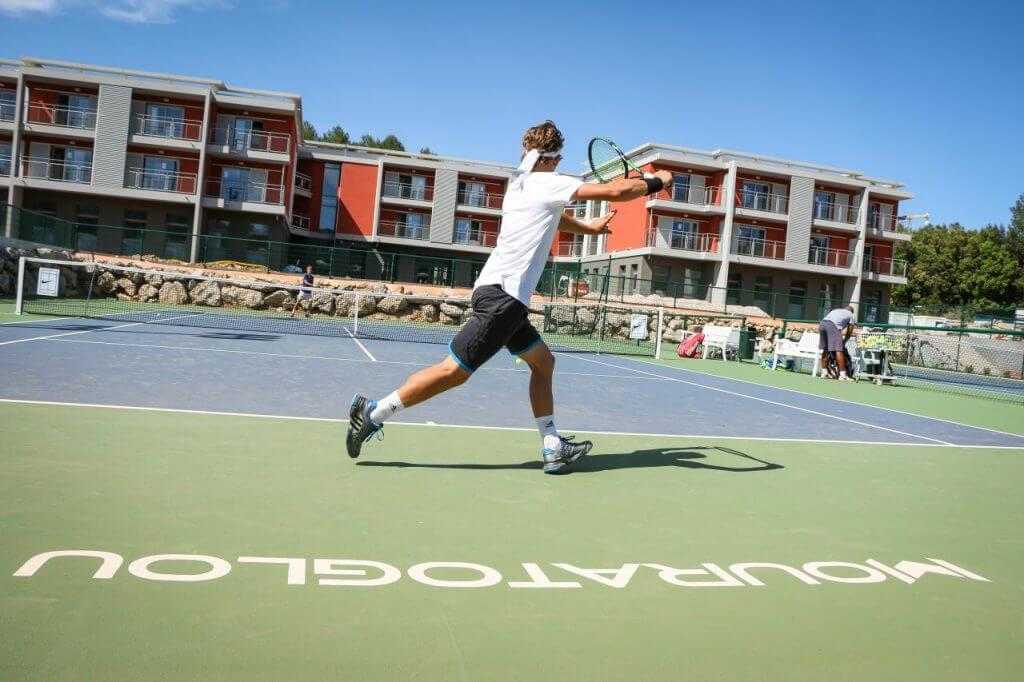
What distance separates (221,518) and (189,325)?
53.1 ft

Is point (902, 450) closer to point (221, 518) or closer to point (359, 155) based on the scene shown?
point (221, 518)

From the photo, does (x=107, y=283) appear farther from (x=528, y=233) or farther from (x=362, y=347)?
(x=528, y=233)

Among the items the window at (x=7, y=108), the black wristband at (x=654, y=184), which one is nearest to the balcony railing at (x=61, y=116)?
the window at (x=7, y=108)

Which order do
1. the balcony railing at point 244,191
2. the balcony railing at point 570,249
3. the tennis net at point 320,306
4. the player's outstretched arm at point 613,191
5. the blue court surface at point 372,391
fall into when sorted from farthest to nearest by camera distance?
1. the balcony railing at point 570,249
2. the balcony railing at point 244,191
3. the tennis net at point 320,306
4. the blue court surface at point 372,391
5. the player's outstretched arm at point 613,191

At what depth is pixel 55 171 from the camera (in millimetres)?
46438

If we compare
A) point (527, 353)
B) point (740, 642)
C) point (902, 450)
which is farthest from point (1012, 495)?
point (740, 642)

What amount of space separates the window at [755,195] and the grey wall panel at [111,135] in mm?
37777

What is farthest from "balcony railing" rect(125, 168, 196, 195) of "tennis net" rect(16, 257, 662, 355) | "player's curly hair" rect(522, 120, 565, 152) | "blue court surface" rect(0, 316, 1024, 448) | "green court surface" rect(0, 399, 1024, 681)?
"player's curly hair" rect(522, 120, 565, 152)

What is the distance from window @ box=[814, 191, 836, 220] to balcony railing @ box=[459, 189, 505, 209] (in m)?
21.8

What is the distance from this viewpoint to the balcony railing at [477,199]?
58531 millimetres

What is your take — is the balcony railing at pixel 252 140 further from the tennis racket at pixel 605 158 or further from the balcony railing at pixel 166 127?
the tennis racket at pixel 605 158

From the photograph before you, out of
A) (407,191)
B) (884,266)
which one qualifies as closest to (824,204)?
(884,266)

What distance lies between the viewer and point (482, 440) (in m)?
5.89

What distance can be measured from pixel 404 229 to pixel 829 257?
29.5m
